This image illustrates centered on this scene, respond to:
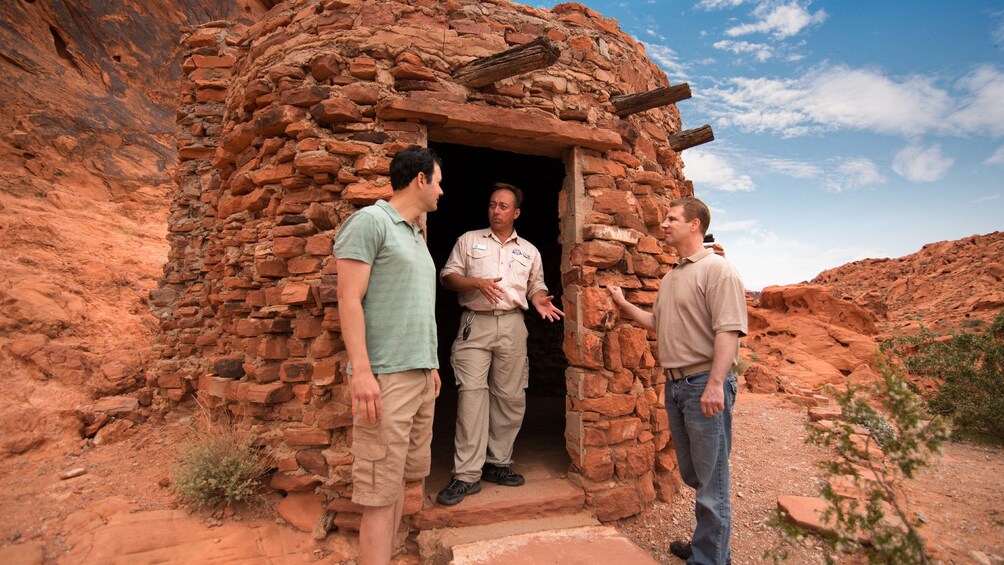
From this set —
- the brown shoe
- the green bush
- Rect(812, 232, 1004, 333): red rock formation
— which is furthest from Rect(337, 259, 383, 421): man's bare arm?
Rect(812, 232, 1004, 333): red rock formation

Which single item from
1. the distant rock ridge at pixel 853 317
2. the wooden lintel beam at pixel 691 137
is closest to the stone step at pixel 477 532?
the wooden lintel beam at pixel 691 137

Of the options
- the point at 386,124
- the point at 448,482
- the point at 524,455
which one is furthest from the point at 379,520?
the point at 386,124

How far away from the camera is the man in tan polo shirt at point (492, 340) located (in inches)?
121

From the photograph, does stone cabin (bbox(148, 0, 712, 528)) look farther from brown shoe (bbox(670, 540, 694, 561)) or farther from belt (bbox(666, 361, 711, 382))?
belt (bbox(666, 361, 711, 382))

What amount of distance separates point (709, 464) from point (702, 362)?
510mm

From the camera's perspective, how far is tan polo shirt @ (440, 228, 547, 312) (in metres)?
3.21

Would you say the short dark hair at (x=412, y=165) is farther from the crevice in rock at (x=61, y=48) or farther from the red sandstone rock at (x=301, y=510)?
the crevice in rock at (x=61, y=48)

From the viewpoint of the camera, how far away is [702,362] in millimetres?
2395

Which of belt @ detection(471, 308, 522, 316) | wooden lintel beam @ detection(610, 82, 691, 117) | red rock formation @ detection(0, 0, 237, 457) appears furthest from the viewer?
red rock formation @ detection(0, 0, 237, 457)

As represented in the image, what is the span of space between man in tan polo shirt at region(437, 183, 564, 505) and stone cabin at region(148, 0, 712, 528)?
1.15ft

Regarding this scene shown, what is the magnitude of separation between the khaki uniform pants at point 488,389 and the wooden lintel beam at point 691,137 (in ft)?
7.51

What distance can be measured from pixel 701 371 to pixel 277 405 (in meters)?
2.57

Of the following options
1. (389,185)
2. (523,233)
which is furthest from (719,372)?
(523,233)

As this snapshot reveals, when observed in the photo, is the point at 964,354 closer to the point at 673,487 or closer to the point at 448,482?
the point at 673,487
